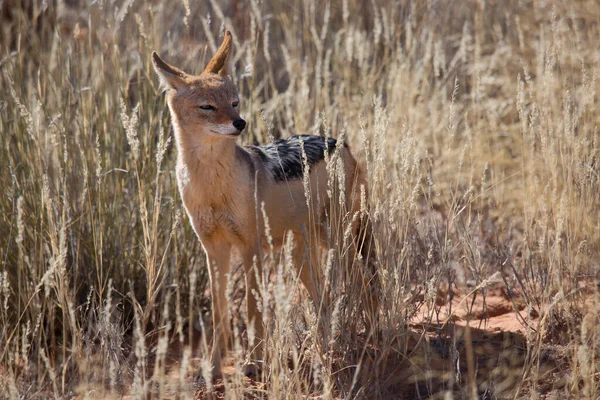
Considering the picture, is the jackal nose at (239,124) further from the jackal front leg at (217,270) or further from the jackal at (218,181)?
the jackal front leg at (217,270)

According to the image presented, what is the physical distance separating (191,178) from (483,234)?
260 centimetres

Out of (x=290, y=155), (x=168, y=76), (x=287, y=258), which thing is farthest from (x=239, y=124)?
(x=287, y=258)

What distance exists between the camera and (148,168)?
4797 mm

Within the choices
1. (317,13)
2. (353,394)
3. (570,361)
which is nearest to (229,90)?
(353,394)

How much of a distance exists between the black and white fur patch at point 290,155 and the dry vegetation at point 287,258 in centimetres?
23

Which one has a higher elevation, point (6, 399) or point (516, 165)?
point (516, 165)

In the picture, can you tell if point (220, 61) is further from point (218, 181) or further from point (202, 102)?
point (218, 181)

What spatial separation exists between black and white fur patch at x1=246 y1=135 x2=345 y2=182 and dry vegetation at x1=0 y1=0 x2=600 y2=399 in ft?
0.77

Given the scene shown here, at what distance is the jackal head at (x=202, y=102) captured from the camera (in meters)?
4.04

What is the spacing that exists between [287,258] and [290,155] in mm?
1676

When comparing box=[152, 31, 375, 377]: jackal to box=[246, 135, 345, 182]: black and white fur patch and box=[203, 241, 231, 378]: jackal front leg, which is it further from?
box=[246, 135, 345, 182]: black and white fur patch

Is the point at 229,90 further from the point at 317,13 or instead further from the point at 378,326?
the point at 317,13

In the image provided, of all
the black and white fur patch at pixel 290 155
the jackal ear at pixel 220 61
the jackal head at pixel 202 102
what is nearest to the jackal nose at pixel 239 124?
the jackal head at pixel 202 102

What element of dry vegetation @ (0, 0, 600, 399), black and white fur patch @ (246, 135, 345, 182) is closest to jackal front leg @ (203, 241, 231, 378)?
dry vegetation @ (0, 0, 600, 399)
